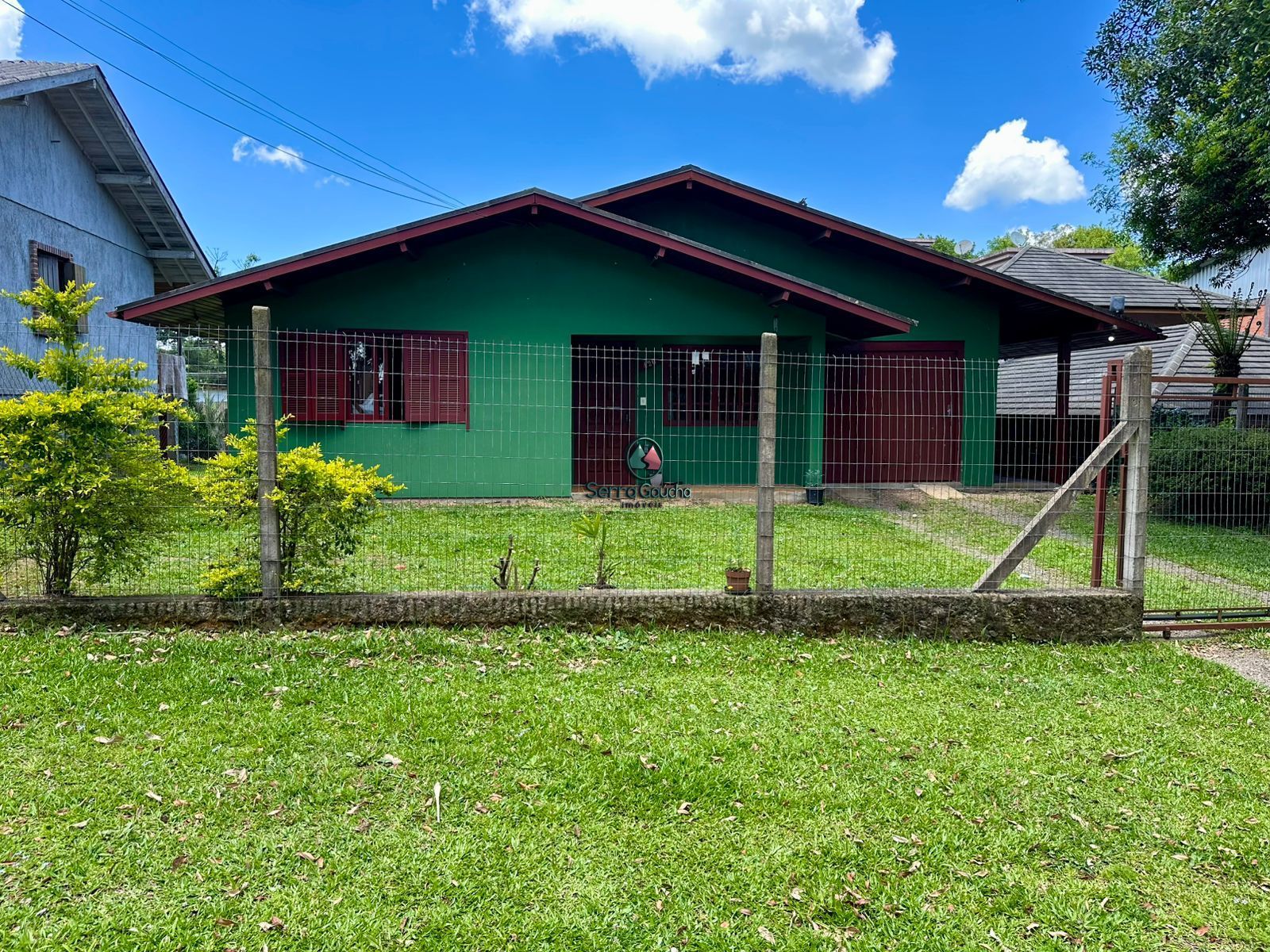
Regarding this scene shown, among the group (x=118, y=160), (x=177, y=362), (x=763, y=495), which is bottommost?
(x=763, y=495)

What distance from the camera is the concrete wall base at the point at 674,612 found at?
207 inches

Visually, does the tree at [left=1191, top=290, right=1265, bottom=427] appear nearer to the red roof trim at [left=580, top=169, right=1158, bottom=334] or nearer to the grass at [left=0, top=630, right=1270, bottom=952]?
the red roof trim at [left=580, top=169, right=1158, bottom=334]

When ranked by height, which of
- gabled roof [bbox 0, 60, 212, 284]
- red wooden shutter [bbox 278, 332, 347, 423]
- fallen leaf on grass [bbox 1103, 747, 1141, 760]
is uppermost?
gabled roof [bbox 0, 60, 212, 284]

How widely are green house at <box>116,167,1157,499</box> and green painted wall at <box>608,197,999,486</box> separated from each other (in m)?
0.07

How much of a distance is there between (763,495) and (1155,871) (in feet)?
10.1

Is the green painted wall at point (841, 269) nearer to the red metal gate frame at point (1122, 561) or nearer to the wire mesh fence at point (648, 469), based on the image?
the wire mesh fence at point (648, 469)

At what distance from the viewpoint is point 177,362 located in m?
18.4

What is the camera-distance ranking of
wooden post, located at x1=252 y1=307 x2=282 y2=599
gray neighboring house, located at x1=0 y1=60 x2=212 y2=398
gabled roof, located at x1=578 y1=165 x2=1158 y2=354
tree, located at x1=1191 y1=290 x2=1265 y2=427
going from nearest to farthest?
wooden post, located at x1=252 y1=307 x2=282 y2=599, gray neighboring house, located at x1=0 y1=60 x2=212 y2=398, gabled roof, located at x1=578 y1=165 x2=1158 y2=354, tree, located at x1=1191 y1=290 x2=1265 y2=427

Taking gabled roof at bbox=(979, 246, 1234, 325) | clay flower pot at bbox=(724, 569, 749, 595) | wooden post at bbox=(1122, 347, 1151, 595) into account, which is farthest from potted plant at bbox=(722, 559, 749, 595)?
gabled roof at bbox=(979, 246, 1234, 325)

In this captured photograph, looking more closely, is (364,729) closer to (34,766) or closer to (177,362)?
(34,766)

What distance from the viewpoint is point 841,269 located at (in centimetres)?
1404

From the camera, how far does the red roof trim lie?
509 inches

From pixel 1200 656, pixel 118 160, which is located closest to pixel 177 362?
pixel 118 160

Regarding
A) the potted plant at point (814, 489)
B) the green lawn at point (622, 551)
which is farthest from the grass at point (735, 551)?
the potted plant at point (814, 489)
